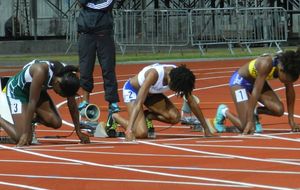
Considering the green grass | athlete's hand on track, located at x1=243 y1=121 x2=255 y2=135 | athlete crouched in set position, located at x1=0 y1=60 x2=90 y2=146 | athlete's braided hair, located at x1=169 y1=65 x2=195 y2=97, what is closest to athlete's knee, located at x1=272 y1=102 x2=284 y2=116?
athlete's hand on track, located at x1=243 y1=121 x2=255 y2=135

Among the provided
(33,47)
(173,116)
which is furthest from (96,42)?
(33,47)

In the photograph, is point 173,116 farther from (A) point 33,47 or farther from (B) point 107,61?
(A) point 33,47

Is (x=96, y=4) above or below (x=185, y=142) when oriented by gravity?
above

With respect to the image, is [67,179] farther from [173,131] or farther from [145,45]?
[145,45]

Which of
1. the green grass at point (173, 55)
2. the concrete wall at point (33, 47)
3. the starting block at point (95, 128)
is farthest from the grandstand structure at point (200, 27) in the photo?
the starting block at point (95, 128)

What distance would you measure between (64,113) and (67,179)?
667 cm

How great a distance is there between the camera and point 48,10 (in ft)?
133

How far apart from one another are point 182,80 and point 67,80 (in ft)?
4.55

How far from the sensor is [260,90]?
11242mm

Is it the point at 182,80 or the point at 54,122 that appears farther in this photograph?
the point at 54,122

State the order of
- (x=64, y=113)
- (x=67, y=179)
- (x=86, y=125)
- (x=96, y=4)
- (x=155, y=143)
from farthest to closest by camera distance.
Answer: (x=64, y=113) < (x=96, y=4) < (x=86, y=125) < (x=155, y=143) < (x=67, y=179)

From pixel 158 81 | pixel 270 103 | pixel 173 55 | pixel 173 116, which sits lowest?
pixel 173 55

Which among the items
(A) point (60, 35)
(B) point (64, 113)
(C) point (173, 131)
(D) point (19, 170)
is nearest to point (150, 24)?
(A) point (60, 35)

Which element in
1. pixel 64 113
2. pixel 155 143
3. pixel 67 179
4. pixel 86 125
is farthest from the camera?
pixel 64 113
